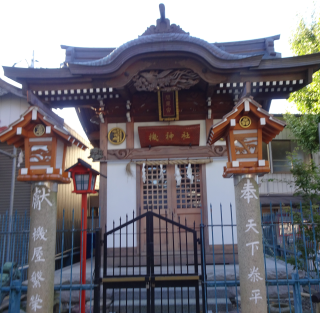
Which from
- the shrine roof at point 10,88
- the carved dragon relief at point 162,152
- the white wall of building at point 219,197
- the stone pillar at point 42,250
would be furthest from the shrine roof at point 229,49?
the stone pillar at point 42,250

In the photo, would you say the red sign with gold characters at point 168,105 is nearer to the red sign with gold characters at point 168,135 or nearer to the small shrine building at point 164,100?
the small shrine building at point 164,100

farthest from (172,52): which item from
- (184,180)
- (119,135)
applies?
(184,180)

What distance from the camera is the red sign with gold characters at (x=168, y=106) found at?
882cm

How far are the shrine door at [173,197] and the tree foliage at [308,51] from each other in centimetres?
636

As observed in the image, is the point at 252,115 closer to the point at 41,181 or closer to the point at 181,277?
the point at 181,277

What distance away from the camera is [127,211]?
8.73m

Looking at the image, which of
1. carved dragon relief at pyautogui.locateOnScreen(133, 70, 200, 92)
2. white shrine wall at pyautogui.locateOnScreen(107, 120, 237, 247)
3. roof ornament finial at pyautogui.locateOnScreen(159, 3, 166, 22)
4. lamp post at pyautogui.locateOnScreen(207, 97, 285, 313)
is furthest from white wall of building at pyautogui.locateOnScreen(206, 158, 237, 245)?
roof ornament finial at pyautogui.locateOnScreen(159, 3, 166, 22)

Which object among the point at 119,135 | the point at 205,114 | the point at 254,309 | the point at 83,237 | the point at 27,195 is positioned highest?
the point at 205,114

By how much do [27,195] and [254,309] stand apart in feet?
27.6

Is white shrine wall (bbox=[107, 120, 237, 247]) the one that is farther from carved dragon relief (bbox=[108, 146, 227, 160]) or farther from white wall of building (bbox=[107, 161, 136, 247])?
carved dragon relief (bbox=[108, 146, 227, 160])

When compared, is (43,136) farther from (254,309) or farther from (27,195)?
(27,195)

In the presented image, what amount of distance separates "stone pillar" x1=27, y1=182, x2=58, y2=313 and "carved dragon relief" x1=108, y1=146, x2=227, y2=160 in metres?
3.82

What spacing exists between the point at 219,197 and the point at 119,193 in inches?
121

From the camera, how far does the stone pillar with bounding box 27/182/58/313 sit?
4.87 m
